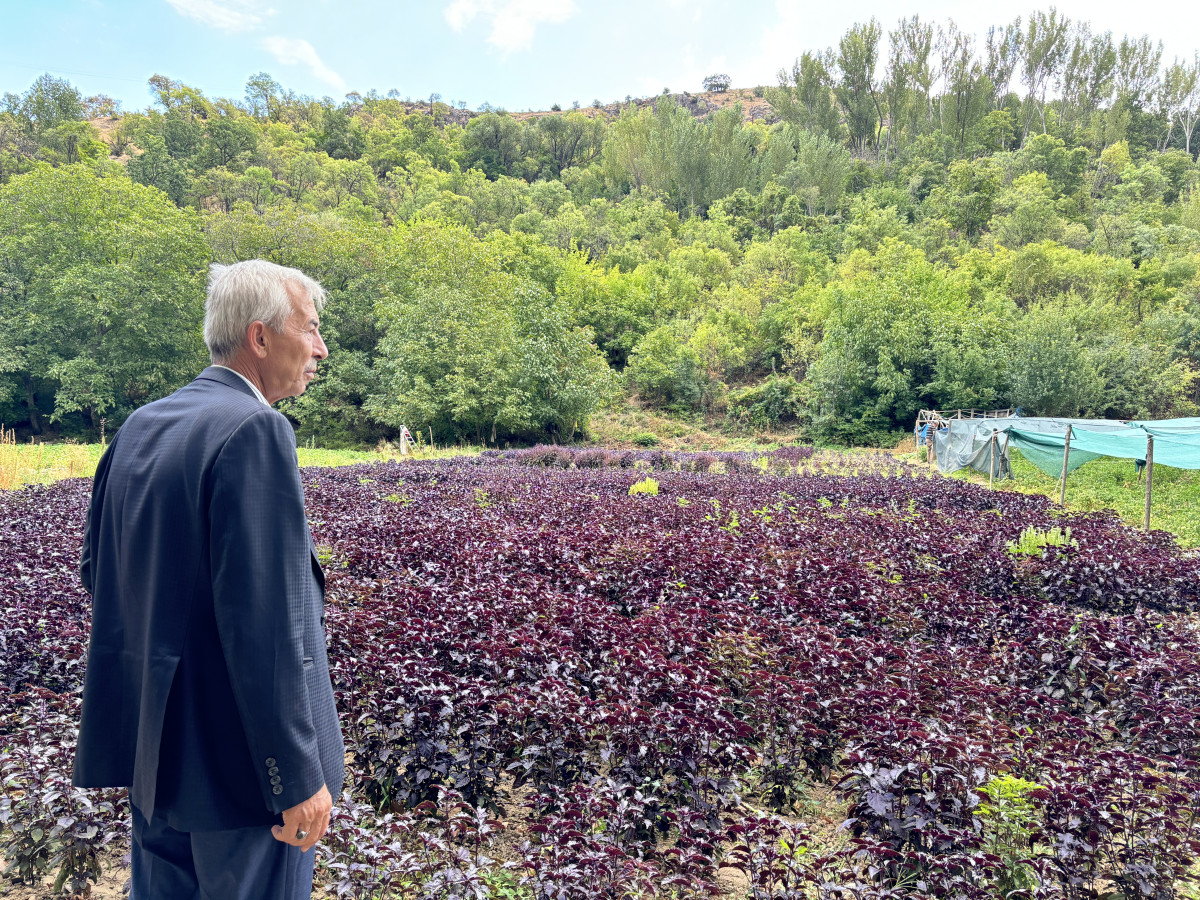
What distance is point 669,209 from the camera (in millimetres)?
73000

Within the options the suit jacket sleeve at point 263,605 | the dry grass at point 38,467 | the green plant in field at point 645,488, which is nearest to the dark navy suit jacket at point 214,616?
the suit jacket sleeve at point 263,605

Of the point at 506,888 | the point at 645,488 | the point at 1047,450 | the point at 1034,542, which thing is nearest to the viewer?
the point at 506,888

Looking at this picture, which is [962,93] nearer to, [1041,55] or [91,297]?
[1041,55]

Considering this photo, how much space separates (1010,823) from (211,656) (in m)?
3.14

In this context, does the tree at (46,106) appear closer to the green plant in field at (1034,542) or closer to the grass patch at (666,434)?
the grass patch at (666,434)

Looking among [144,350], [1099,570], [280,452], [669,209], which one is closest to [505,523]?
[1099,570]

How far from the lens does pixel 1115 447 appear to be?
1176 centimetres

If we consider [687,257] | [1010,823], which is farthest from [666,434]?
[1010,823]

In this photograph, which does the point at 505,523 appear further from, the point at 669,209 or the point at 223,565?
the point at 669,209

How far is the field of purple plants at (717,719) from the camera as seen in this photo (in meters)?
2.64

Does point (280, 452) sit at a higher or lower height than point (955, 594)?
higher

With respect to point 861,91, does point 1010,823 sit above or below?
below

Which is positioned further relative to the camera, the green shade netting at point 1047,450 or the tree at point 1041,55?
the tree at point 1041,55

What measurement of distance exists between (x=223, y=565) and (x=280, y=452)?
0.27m
